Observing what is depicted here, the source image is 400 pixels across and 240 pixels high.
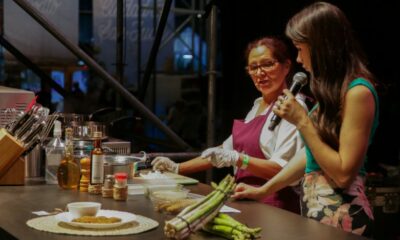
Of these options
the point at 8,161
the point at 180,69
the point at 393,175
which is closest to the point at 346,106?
the point at 8,161

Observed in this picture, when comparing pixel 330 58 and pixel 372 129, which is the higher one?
pixel 330 58

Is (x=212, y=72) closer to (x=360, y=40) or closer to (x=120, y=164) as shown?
(x=360, y=40)

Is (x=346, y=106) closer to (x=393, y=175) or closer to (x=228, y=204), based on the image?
(x=228, y=204)

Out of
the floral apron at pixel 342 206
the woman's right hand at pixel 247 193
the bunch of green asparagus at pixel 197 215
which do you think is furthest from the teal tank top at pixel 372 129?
the bunch of green asparagus at pixel 197 215

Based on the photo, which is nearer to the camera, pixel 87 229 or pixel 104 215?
pixel 87 229

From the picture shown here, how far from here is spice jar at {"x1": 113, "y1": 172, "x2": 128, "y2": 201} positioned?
107 inches

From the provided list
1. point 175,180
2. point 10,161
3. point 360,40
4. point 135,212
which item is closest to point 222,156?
point 175,180

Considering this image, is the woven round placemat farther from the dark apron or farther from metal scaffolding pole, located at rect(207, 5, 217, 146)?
metal scaffolding pole, located at rect(207, 5, 217, 146)

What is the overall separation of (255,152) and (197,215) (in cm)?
131

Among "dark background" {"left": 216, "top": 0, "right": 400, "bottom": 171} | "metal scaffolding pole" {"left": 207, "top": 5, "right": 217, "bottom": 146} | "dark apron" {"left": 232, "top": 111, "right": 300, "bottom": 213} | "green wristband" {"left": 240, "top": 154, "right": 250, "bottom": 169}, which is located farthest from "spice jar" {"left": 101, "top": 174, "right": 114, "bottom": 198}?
"dark background" {"left": 216, "top": 0, "right": 400, "bottom": 171}

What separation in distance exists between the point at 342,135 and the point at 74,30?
4.44m

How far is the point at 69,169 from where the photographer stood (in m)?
3.01

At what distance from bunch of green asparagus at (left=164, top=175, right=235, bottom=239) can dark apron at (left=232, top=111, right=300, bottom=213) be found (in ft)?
3.45

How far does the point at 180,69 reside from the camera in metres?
12.1
